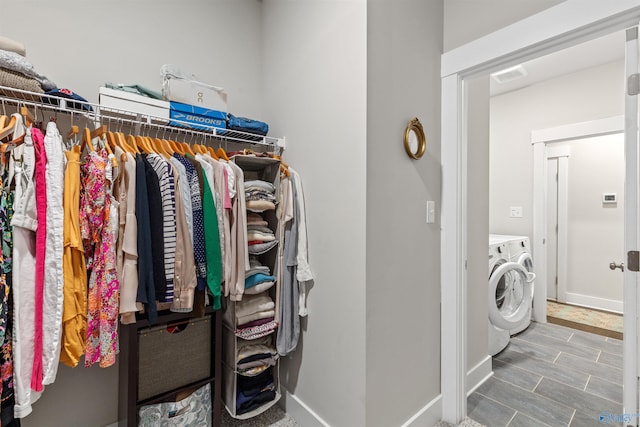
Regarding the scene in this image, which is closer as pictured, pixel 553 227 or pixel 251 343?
pixel 251 343

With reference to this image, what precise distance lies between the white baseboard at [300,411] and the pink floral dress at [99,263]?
107 cm

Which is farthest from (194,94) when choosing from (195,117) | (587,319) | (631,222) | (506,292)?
(587,319)

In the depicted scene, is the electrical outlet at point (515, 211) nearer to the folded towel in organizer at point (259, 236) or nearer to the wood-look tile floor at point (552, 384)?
the wood-look tile floor at point (552, 384)

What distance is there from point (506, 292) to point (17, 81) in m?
3.63

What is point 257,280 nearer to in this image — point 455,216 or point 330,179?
point 330,179

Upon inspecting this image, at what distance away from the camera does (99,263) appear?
1.22 metres

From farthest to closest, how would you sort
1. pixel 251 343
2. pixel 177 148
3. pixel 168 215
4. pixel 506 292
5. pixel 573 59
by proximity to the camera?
pixel 573 59
pixel 506 292
pixel 251 343
pixel 177 148
pixel 168 215

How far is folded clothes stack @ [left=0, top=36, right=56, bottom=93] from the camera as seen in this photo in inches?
43.9

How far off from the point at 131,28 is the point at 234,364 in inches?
77.8

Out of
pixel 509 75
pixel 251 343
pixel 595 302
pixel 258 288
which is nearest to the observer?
pixel 258 288

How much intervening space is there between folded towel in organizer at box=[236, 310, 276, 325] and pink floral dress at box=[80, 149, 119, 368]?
23.1 inches

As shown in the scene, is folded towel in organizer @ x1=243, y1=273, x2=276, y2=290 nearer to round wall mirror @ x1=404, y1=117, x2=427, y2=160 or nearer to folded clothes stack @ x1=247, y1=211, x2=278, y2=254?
folded clothes stack @ x1=247, y1=211, x2=278, y2=254

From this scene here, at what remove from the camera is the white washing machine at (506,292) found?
2.59m

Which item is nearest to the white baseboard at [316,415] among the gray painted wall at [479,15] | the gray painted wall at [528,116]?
the gray painted wall at [479,15]
